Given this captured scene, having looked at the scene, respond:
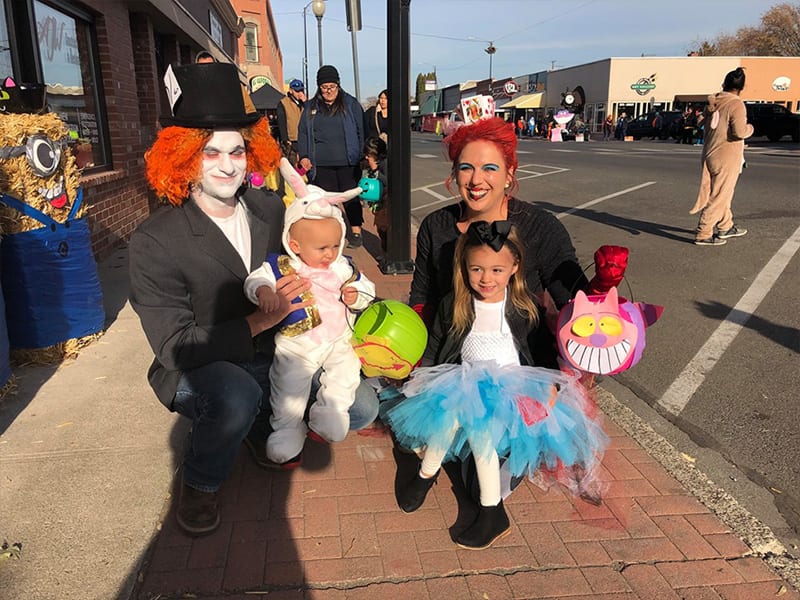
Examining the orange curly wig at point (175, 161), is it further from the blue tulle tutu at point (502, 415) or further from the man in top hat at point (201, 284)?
the blue tulle tutu at point (502, 415)

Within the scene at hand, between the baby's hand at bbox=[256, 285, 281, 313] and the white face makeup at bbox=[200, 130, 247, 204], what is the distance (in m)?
0.47

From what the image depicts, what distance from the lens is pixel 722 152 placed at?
7105 mm

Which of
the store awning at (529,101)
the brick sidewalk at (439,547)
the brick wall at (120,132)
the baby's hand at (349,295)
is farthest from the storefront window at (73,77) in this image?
the store awning at (529,101)

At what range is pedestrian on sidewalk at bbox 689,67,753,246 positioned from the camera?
22.8 feet

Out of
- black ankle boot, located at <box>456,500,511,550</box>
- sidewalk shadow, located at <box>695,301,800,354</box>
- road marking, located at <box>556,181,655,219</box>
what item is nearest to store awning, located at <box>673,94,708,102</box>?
road marking, located at <box>556,181,655,219</box>

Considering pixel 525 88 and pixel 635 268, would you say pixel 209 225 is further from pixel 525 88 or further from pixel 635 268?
pixel 525 88

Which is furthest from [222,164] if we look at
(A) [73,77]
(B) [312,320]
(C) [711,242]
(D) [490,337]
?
(C) [711,242]

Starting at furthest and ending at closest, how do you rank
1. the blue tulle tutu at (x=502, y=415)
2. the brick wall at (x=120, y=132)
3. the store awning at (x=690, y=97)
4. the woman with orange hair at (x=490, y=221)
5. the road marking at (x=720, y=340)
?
the store awning at (x=690, y=97) < the brick wall at (x=120, y=132) < the road marking at (x=720, y=340) < the woman with orange hair at (x=490, y=221) < the blue tulle tutu at (x=502, y=415)

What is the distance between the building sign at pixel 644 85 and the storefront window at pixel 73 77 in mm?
47400

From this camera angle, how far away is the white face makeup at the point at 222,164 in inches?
99.8

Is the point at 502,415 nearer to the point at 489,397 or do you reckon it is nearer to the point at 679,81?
the point at 489,397

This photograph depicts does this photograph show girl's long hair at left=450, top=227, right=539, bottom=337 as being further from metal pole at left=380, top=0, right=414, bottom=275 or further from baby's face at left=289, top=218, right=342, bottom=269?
metal pole at left=380, top=0, right=414, bottom=275

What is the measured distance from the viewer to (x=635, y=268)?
6.63 meters

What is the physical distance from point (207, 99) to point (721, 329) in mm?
4156
